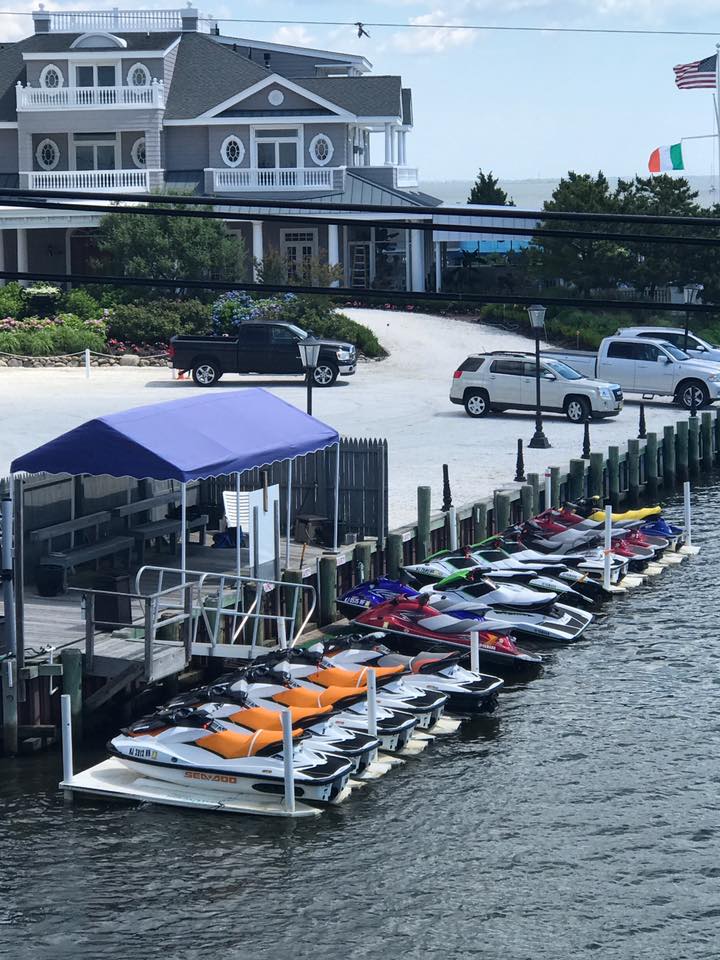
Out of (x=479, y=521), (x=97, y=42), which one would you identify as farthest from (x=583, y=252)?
(x=479, y=521)

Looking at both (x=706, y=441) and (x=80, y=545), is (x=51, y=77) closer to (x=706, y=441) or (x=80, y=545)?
(x=706, y=441)

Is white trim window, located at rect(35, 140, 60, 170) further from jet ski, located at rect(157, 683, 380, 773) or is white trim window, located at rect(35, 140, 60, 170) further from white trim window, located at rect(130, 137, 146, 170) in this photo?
jet ski, located at rect(157, 683, 380, 773)

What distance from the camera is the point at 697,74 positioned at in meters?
66.8

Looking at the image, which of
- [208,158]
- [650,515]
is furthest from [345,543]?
[208,158]

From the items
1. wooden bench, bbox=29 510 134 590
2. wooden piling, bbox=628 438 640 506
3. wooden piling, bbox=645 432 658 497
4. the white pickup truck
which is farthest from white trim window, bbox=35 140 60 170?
wooden bench, bbox=29 510 134 590

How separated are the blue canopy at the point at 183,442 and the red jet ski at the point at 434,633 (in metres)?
2.92

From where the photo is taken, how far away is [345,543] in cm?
2802

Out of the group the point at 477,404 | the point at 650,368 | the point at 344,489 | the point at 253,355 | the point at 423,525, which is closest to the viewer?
the point at 344,489

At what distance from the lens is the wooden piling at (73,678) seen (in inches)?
786

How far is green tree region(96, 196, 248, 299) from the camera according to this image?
206 ft

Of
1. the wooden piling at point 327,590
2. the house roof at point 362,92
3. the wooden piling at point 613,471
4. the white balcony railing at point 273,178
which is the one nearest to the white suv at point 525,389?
the wooden piling at point 613,471

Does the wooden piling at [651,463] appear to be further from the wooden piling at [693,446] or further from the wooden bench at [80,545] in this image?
the wooden bench at [80,545]

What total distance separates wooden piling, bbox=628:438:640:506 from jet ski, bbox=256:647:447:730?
59.9 feet

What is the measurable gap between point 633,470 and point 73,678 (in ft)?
71.6
